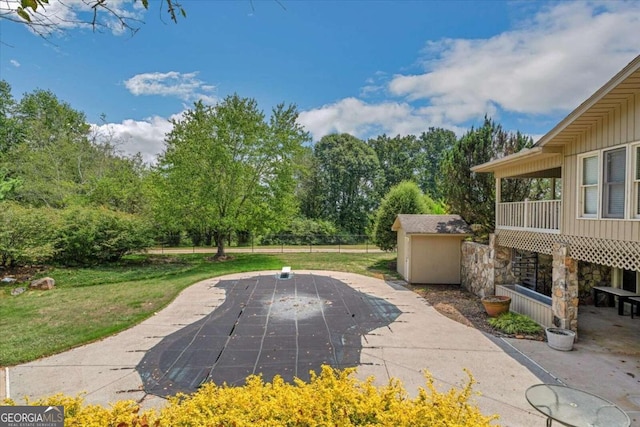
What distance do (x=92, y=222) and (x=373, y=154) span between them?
2725 centimetres

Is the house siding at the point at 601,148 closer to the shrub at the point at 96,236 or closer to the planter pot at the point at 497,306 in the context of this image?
the planter pot at the point at 497,306

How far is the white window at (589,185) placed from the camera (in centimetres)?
649

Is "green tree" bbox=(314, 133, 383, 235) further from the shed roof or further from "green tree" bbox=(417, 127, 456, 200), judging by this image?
the shed roof

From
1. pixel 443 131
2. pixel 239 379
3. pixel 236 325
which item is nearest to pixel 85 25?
pixel 239 379

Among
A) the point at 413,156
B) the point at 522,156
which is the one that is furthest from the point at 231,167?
the point at 413,156

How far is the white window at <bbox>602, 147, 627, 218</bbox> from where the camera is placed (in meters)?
5.91

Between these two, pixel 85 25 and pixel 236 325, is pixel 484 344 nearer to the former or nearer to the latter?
pixel 236 325

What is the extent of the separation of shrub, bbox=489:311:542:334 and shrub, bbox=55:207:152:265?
1541 cm

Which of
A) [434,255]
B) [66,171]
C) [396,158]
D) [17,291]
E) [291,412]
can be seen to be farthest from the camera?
[396,158]

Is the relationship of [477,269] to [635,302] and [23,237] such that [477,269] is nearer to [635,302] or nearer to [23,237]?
[635,302]

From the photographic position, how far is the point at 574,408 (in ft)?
10.8

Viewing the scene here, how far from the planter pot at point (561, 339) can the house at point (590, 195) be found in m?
0.45

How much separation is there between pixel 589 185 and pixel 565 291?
2260mm

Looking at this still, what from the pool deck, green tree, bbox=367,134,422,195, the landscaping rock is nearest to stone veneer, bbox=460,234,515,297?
the pool deck
